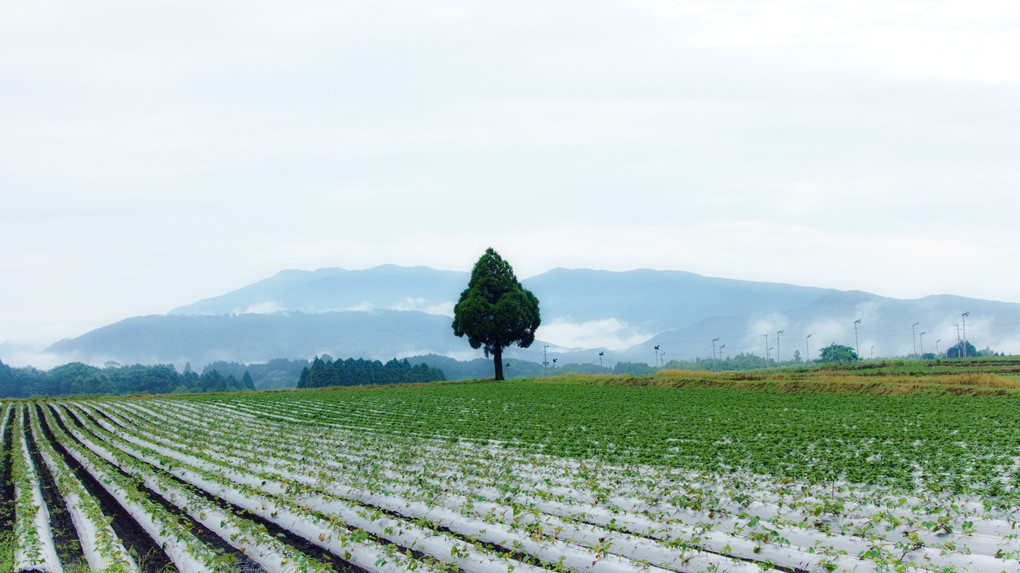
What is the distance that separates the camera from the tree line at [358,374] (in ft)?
363

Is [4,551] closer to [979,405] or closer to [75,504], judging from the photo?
[75,504]

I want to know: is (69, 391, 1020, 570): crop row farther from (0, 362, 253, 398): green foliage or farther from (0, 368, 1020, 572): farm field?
(0, 362, 253, 398): green foliage

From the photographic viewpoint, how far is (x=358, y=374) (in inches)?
4461

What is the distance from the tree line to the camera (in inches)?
4360

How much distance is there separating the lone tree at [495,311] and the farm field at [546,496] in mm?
34734

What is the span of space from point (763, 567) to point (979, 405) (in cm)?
2085

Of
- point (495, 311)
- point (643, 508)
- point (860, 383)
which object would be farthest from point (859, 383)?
point (495, 311)

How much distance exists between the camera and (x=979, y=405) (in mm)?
24000

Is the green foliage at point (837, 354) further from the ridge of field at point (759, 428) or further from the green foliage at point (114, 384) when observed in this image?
the green foliage at point (114, 384)

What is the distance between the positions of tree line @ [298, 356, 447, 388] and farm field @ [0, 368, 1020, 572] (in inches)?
3506

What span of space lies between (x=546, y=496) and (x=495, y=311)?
152 ft

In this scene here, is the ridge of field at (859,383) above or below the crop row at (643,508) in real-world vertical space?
below

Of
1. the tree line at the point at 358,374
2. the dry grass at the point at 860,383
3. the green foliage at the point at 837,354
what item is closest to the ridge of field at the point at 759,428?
the dry grass at the point at 860,383

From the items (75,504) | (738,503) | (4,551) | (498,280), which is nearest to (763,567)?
(738,503)
